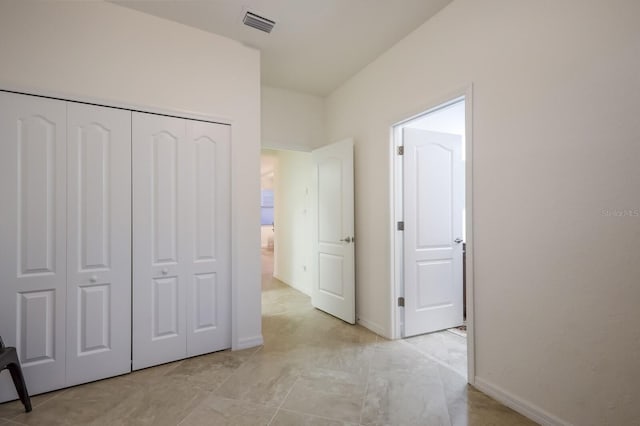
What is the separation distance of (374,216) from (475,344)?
1.48 metres

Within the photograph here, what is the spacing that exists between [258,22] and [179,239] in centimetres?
195

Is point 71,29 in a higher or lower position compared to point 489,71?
higher

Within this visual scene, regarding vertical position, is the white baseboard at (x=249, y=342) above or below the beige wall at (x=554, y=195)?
below

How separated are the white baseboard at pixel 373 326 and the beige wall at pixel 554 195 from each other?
1.05m

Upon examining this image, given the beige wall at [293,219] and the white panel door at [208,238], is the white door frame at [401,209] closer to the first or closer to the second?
the white panel door at [208,238]

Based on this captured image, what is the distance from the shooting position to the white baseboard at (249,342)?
269 centimetres

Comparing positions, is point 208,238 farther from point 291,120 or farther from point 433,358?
point 433,358

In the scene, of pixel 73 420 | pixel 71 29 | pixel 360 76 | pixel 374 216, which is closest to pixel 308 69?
pixel 360 76

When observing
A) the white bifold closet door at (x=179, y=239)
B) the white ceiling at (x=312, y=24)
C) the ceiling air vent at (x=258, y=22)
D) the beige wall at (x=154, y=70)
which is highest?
the white ceiling at (x=312, y=24)

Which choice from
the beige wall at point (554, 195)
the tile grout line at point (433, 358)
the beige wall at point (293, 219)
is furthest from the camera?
the beige wall at point (293, 219)

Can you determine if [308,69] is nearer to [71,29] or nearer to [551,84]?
[71,29]

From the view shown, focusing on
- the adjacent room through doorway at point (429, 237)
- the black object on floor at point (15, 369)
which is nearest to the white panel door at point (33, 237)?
the black object on floor at point (15, 369)

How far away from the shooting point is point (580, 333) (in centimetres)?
155

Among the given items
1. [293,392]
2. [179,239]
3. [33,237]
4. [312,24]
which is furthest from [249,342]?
[312,24]
